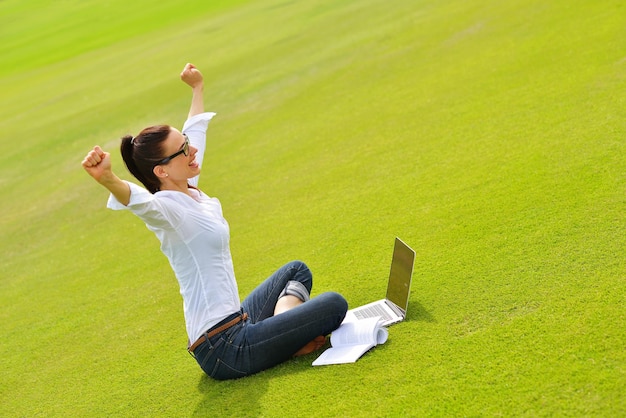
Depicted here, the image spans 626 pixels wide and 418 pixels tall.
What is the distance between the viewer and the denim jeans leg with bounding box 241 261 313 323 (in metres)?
3.96

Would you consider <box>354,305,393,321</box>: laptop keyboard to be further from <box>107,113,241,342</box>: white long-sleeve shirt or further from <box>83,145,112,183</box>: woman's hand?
<box>83,145,112,183</box>: woman's hand

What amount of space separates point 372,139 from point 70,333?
3.47 m

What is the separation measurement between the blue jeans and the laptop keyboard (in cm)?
23

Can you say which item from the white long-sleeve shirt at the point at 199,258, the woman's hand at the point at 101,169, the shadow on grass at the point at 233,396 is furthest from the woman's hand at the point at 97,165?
the shadow on grass at the point at 233,396

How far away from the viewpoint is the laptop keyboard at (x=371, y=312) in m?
3.81

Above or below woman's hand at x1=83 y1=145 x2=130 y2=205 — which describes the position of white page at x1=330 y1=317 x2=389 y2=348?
below

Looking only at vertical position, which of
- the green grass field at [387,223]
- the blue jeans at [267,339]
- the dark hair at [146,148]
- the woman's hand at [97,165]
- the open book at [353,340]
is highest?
the woman's hand at [97,165]

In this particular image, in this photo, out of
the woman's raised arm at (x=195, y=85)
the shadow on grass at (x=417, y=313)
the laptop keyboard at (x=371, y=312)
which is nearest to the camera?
the shadow on grass at (x=417, y=313)

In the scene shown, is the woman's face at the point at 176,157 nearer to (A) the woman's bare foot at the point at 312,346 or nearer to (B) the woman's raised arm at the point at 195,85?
(B) the woman's raised arm at the point at 195,85

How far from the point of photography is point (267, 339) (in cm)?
356

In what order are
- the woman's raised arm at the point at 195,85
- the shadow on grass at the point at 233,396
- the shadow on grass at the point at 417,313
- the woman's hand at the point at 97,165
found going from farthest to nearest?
the woman's raised arm at the point at 195,85 < the shadow on grass at the point at 417,313 < the shadow on grass at the point at 233,396 < the woman's hand at the point at 97,165

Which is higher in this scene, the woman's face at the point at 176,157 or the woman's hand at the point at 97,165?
the woman's hand at the point at 97,165

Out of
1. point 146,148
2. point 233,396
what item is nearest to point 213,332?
point 233,396

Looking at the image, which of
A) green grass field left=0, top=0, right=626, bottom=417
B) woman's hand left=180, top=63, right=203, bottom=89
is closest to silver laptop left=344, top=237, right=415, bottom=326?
green grass field left=0, top=0, right=626, bottom=417
